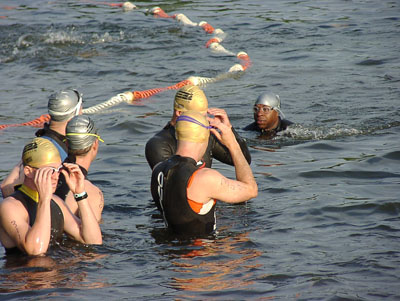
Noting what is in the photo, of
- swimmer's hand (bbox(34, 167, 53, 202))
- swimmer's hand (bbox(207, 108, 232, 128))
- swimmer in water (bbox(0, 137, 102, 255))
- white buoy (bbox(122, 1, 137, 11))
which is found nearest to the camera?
swimmer's hand (bbox(34, 167, 53, 202))

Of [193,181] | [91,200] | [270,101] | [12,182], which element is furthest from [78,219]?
[270,101]

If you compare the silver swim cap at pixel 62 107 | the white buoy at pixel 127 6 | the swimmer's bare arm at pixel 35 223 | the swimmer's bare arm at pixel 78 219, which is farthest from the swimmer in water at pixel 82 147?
the white buoy at pixel 127 6

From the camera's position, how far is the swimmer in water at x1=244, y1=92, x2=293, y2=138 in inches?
485

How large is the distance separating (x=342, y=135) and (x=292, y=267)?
6326 millimetres

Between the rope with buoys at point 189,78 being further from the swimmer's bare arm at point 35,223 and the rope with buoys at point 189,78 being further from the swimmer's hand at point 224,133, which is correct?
the swimmer's bare arm at point 35,223

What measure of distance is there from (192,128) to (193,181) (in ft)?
1.75

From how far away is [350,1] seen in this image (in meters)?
27.7

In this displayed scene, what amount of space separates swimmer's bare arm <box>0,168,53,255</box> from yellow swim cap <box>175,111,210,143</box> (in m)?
1.37

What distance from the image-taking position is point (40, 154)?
6.17m

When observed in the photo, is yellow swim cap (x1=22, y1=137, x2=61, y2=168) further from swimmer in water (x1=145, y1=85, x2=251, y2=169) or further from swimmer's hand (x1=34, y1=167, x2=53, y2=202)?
swimmer in water (x1=145, y1=85, x2=251, y2=169)

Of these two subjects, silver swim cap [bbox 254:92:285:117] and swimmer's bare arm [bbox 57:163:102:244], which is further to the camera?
silver swim cap [bbox 254:92:285:117]

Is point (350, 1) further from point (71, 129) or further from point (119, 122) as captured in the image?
point (71, 129)

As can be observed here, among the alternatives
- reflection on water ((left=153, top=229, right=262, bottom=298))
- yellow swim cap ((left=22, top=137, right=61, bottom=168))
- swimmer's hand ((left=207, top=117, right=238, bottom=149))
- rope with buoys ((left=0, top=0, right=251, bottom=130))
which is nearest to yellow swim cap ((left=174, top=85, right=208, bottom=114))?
swimmer's hand ((left=207, top=117, right=238, bottom=149))

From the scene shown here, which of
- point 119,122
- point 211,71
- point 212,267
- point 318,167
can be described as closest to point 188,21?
point 211,71
